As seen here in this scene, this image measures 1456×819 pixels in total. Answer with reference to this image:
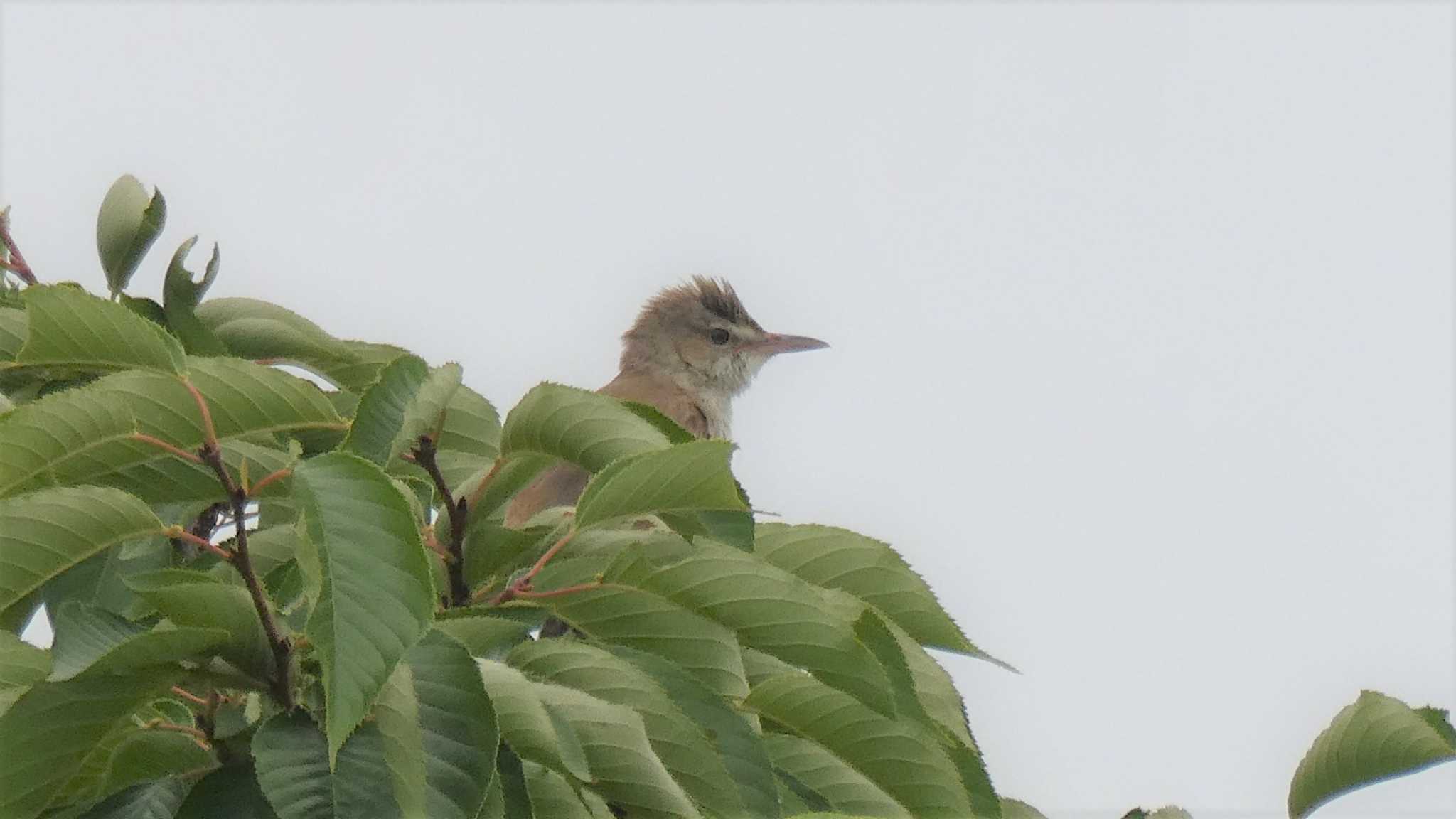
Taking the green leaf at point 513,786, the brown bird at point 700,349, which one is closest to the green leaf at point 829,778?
the green leaf at point 513,786

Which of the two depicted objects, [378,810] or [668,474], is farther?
[668,474]

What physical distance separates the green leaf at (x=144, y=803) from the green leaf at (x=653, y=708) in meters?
0.44

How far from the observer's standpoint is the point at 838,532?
8.46 ft

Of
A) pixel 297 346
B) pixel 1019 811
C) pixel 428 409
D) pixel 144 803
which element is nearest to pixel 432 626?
pixel 428 409

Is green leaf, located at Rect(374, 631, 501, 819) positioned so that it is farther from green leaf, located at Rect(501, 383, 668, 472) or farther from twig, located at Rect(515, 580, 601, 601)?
green leaf, located at Rect(501, 383, 668, 472)

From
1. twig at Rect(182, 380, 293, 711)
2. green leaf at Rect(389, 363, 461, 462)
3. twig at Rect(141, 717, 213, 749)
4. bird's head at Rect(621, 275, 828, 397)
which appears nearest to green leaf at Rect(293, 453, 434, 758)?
twig at Rect(182, 380, 293, 711)

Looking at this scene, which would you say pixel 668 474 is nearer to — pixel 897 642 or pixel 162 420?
pixel 897 642

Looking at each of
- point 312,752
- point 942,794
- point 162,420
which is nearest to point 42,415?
point 162,420

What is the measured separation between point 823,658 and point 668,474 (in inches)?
12.3

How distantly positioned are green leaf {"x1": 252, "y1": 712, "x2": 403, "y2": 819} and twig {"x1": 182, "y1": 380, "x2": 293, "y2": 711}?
0.09 metres

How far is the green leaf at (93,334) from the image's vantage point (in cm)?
219

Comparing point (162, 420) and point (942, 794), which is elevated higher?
point (162, 420)

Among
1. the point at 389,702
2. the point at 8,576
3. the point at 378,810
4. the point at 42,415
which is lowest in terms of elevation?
the point at 378,810

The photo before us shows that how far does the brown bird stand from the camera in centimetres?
843
